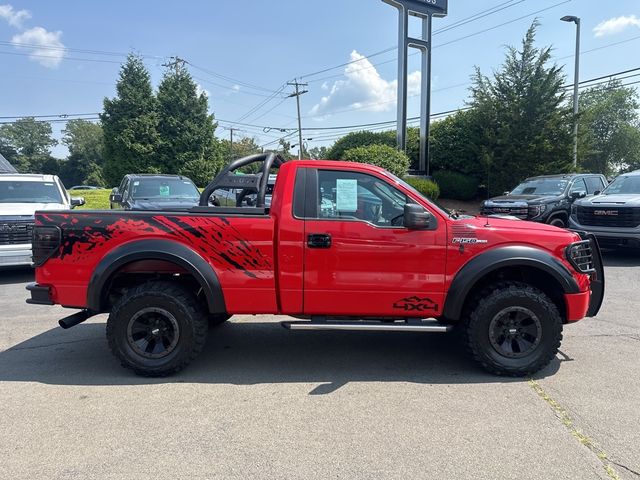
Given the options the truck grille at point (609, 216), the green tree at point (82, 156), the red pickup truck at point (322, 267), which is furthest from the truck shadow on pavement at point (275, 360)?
Answer: the green tree at point (82, 156)

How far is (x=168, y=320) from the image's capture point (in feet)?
13.8

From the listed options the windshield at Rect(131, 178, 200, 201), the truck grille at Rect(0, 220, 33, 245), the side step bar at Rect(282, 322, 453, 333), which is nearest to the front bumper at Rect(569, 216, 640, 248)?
the side step bar at Rect(282, 322, 453, 333)

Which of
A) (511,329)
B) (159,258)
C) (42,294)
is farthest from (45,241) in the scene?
(511,329)

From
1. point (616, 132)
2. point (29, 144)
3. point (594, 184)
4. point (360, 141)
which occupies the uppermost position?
point (29, 144)

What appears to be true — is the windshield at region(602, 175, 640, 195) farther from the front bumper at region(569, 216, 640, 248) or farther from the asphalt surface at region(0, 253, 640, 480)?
the asphalt surface at region(0, 253, 640, 480)

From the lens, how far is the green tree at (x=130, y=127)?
2680 cm

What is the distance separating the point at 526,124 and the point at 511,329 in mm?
16327

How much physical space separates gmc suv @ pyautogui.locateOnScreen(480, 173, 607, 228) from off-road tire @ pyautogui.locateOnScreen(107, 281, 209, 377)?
372 inches

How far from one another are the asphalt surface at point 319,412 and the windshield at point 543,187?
797cm

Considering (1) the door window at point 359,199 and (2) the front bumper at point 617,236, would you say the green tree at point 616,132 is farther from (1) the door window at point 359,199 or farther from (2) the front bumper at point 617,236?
(1) the door window at point 359,199

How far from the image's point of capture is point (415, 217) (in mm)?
3967

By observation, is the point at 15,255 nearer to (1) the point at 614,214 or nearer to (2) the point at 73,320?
(2) the point at 73,320

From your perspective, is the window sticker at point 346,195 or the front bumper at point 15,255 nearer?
the window sticker at point 346,195

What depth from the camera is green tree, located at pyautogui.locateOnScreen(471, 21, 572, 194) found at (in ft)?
59.2
